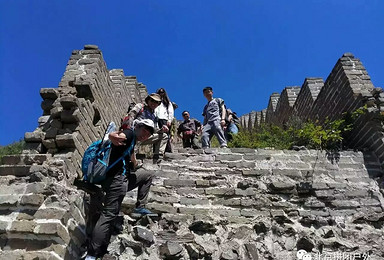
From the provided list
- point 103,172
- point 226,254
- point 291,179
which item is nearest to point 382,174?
point 291,179

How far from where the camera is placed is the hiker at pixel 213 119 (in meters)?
7.16

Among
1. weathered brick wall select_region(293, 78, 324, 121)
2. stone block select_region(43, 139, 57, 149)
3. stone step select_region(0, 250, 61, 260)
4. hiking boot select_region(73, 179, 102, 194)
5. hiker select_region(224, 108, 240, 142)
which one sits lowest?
stone step select_region(0, 250, 61, 260)

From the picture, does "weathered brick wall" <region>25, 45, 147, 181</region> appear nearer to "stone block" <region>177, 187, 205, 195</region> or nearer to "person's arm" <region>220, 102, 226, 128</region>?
"stone block" <region>177, 187, 205, 195</region>

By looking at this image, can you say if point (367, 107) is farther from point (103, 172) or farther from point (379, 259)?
point (103, 172)

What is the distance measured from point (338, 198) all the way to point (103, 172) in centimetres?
326

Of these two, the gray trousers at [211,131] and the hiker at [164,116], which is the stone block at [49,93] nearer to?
the hiker at [164,116]

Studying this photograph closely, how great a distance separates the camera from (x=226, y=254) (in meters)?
4.22

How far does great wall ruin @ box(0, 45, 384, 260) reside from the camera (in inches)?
151

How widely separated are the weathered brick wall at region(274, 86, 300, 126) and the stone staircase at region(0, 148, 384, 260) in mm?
4697

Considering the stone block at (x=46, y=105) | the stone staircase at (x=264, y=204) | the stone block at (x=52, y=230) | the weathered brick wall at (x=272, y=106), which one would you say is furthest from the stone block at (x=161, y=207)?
the weathered brick wall at (x=272, y=106)

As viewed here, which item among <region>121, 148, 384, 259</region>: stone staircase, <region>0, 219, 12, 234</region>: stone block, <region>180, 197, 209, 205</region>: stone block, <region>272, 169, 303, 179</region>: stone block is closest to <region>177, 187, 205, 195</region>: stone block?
<region>121, 148, 384, 259</region>: stone staircase

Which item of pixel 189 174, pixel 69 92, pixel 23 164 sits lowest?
pixel 23 164

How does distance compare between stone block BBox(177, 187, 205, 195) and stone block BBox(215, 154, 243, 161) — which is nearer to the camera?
stone block BBox(177, 187, 205, 195)

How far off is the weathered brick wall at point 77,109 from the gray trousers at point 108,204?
2.36 ft
